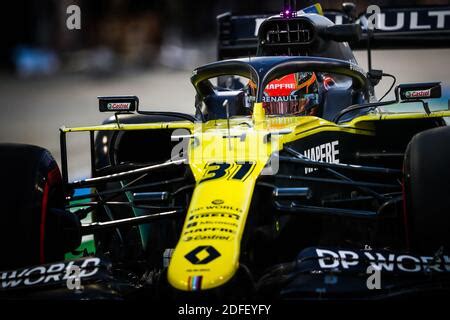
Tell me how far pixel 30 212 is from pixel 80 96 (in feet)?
25.3

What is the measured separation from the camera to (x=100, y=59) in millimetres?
11773

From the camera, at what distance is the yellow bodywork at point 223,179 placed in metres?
3.20

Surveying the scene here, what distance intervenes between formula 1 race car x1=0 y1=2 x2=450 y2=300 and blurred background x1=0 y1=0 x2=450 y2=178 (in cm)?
414

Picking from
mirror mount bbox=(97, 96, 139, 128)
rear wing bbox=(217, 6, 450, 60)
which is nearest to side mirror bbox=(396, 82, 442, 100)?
mirror mount bbox=(97, 96, 139, 128)

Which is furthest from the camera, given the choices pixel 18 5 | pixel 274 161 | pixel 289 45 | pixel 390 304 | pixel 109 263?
pixel 18 5

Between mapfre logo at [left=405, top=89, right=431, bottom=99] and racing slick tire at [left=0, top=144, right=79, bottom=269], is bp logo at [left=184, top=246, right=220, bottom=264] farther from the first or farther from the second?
mapfre logo at [left=405, top=89, right=431, bottom=99]

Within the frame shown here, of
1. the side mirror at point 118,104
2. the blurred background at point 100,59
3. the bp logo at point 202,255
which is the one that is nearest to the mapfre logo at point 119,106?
the side mirror at point 118,104

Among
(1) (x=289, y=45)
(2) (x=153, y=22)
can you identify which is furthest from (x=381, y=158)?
(2) (x=153, y=22)

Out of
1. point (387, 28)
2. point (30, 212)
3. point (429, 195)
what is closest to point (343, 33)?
point (387, 28)

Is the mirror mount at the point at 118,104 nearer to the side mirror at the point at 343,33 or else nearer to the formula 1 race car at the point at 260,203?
the formula 1 race car at the point at 260,203

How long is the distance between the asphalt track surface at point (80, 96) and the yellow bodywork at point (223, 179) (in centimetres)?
470

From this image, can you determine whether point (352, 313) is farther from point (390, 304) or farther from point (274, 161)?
point (274, 161)

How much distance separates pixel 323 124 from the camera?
4.46 metres

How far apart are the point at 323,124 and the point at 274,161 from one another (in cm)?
69
